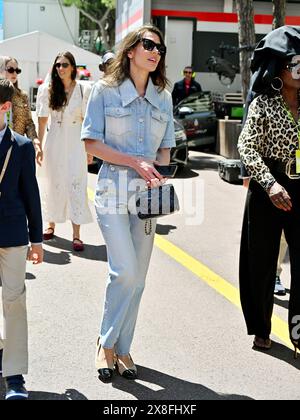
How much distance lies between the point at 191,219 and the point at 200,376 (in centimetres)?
525

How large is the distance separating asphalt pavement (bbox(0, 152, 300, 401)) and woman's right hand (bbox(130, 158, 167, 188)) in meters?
1.20

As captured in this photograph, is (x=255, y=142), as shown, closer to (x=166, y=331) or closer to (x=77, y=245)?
(x=166, y=331)

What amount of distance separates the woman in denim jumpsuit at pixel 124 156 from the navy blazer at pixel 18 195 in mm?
454

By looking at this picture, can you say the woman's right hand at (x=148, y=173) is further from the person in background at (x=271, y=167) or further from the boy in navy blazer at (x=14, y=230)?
the person in background at (x=271, y=167)

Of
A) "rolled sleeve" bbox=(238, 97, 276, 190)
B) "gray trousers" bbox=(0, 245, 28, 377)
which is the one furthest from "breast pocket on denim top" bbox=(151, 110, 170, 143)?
"gray trousers" bbox=(0, 245, 28, 377)

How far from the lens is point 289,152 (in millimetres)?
4664

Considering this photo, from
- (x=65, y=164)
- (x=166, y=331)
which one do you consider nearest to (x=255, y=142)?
(x=166, y=331)

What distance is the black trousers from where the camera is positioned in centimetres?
471

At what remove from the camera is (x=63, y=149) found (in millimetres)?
7711

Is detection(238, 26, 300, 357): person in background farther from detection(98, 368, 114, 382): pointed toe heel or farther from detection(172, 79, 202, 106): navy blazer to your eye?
detection(172, 79, 202, 106): navy blazer

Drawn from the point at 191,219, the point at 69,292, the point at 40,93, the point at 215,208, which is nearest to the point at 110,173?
the point at 69,292

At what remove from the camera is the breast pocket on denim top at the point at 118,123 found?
13.8 feet

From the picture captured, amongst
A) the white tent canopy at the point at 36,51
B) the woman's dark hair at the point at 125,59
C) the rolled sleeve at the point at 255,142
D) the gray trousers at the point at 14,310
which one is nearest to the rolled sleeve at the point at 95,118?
the woman's dark hair at the point at 125,59

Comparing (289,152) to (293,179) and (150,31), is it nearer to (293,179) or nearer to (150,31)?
(293,179)
